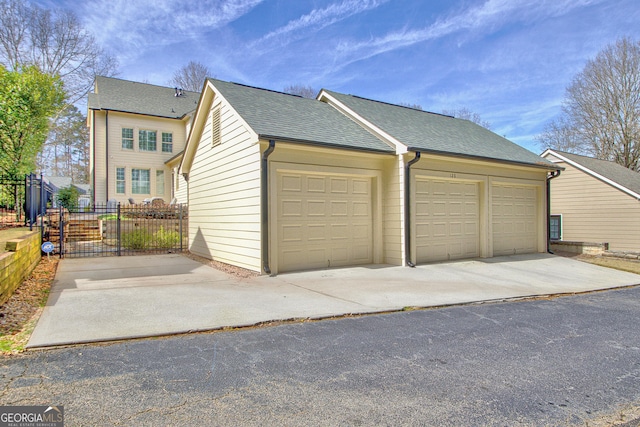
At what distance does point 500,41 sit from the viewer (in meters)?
15.5

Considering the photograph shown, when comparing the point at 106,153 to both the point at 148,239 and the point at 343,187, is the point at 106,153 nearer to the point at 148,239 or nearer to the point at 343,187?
the point at 148,239

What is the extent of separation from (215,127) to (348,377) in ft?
29.7

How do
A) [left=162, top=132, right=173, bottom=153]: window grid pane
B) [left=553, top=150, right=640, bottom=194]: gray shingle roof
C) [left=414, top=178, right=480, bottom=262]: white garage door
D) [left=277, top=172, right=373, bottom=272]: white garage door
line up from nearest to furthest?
[left=277, top=172, right=373, bottom=272]: white garage door < [left=414, top=178, right=480, bottom=262]: white garage door < [left=553, top=150, right=640, bottom=194]: gray shingle roof < [left=162, top=132, right=173, bottom=153]: window grid pane

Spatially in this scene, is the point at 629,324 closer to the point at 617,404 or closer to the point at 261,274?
the point at 617,404

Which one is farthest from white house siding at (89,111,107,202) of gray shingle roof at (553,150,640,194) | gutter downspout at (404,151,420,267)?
gray shingle roof at (553,150,640,194)

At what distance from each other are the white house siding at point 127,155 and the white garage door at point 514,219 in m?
17.2

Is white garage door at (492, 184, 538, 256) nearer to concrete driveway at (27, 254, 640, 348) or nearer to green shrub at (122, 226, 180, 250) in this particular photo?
concrete driveway at (27, 254, 640, 348)

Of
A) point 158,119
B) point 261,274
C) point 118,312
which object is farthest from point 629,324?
point 158,119

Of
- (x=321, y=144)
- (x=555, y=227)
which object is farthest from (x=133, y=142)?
(x=555, y=227)

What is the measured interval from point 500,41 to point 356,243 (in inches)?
454

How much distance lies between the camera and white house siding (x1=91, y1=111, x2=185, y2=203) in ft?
66.1

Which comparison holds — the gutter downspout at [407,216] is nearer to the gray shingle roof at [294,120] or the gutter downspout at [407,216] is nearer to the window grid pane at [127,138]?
the gray shingle roof at [294,120]

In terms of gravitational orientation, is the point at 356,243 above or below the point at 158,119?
below

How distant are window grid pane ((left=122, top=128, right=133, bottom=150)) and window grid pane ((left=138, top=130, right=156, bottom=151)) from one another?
452 mm
